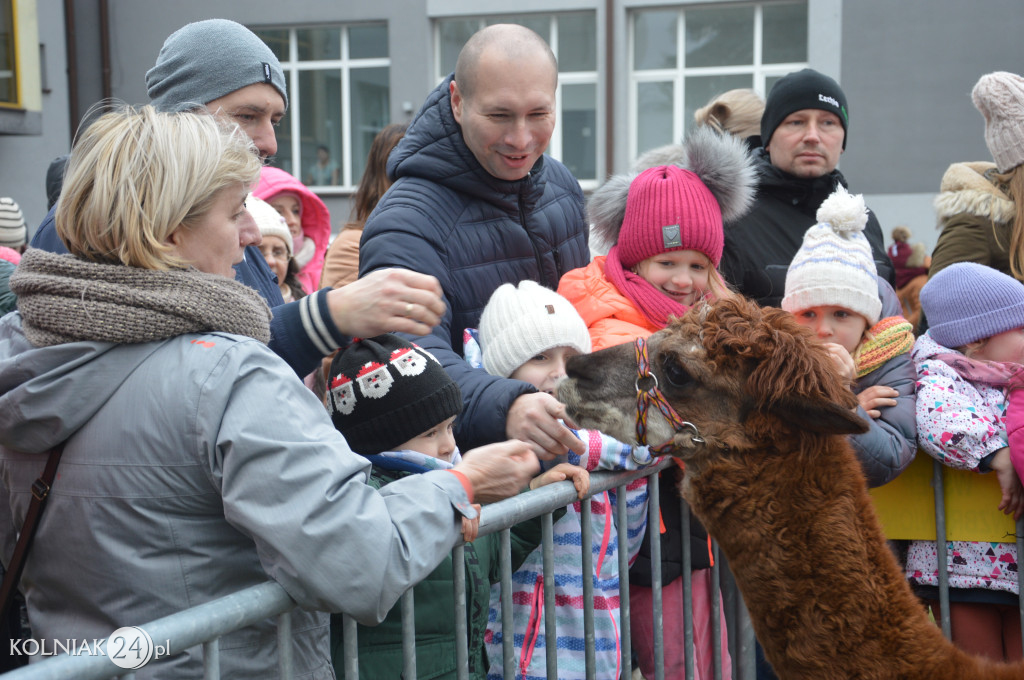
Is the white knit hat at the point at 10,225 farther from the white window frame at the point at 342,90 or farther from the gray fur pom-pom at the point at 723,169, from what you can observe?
the white window frame at the point at 342,90

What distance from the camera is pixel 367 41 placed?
56.0 ft

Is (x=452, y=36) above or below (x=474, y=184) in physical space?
above

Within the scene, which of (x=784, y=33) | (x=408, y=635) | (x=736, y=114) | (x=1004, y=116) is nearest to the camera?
(x=408, y=635)

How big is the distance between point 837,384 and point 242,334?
168cm

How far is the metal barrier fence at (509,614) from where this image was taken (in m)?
1.40

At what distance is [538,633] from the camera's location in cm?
265

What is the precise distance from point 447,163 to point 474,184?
123 mm

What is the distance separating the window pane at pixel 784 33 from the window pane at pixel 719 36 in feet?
0.89

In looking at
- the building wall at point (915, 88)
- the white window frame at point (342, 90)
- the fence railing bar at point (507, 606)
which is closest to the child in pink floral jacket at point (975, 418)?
the fence railing bar at point (507, 606)

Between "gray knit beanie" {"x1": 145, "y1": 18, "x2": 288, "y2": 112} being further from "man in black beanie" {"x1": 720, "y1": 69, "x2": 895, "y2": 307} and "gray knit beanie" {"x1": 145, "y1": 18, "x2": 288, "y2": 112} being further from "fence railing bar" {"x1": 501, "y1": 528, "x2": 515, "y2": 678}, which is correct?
"man in black beanie" {"x1": 720, "y1": 69, "x2": 895, "y2": 307}

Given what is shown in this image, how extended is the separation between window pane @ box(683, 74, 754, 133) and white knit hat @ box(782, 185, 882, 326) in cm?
1300

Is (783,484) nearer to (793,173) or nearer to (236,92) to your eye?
(236,92)

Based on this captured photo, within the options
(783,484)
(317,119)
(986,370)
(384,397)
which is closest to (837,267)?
(986,370)

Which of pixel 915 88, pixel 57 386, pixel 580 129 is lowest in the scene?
pixel 57 386
